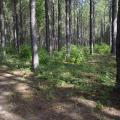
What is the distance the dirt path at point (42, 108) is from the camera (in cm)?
904

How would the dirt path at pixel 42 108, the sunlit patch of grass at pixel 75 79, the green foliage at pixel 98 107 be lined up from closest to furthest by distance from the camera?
the dirt path at pixel 42 108
the green foliage at pixel 98 107
the sunlit patch of grass at pixel 75 79

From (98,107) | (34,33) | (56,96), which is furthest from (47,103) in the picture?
(34,33)

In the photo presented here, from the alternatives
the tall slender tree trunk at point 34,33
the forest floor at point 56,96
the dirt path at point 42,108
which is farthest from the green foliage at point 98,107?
the tall slender tree trunk at point 34,33

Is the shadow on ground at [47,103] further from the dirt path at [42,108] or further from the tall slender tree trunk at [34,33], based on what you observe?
the tall slender tree trunk at [34,33]

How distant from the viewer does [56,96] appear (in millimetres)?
10766

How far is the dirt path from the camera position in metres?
9.04

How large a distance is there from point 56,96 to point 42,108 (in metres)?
1.22

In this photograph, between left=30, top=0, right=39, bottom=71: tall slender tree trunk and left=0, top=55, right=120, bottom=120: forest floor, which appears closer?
left=0, top=55, right=120, bottom=120: forest floor

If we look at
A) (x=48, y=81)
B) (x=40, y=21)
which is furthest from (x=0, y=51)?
(x=40, y=21)

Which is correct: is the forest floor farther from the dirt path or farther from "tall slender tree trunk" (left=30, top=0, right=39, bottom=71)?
"tall slender tree trunk" (left=30, top=0, right=39, bottom=71)

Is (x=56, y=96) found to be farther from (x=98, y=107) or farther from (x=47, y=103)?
(x=98, y=107)

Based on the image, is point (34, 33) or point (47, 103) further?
point (34, 33)

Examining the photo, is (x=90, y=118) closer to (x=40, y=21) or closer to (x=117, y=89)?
(x=117, y=89)

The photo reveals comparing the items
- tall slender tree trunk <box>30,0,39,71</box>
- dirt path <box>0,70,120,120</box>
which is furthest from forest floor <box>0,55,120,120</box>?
tall slender tree trunk <box>30,0,39,71</box>
